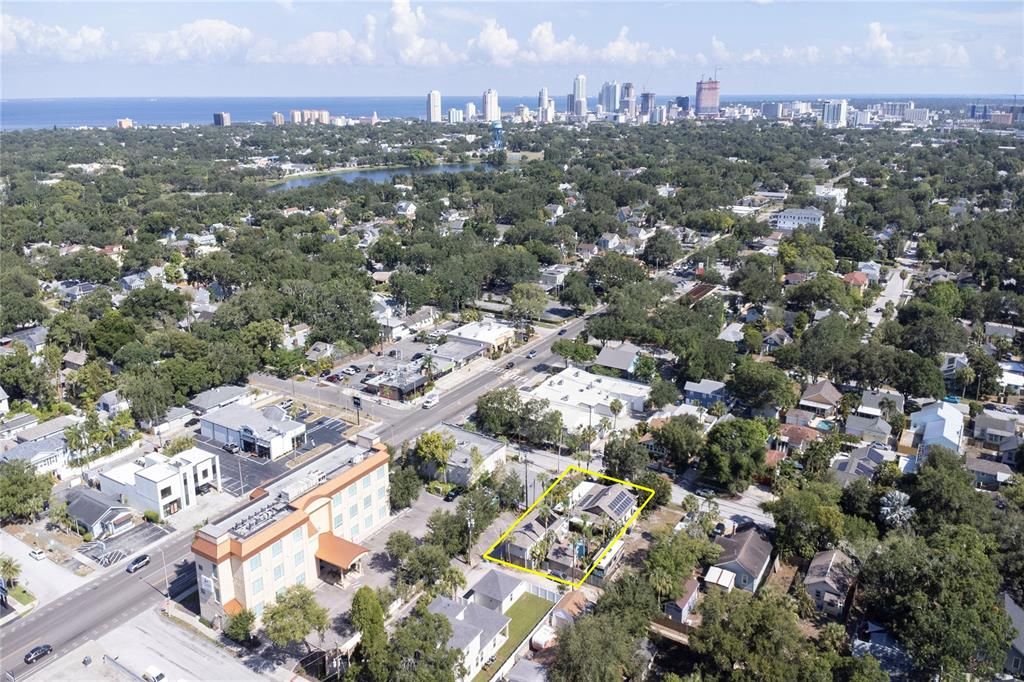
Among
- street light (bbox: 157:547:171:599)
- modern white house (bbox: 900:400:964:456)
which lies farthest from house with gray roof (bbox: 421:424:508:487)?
modern white house (bbox: 900:400:964:456)

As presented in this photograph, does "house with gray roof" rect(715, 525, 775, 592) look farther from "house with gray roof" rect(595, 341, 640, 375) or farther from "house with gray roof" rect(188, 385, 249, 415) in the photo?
"house with gray roof" rect(188, 385, 249, 415)

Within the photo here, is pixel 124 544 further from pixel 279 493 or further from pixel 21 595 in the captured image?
pixel 279 493

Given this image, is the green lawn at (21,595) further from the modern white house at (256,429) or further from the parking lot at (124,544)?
the modern white house at (256,429)

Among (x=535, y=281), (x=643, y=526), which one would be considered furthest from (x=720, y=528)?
(x=535, y=281)

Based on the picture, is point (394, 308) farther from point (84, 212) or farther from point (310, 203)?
point (84, 212)

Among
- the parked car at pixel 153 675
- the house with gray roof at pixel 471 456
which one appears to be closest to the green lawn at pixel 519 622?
the house with gray roof at pixel 471 456

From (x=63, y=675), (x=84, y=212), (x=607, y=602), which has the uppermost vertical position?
(x=84, y=212)

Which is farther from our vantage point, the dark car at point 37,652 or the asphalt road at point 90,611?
the asphalt road at point 90,611
